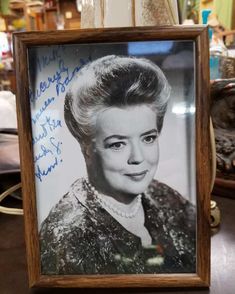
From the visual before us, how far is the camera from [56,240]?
14.1 inches

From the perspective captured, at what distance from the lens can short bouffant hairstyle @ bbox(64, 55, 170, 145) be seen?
341 millimetres

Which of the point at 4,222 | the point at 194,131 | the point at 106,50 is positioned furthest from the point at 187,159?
the point at 4,222

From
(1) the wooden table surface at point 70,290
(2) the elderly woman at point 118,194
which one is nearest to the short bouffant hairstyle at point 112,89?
(2) the elderly woman at point 118,194

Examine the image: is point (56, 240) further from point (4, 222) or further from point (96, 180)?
point (4, 222)

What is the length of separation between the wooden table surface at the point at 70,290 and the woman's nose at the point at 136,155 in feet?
0.44

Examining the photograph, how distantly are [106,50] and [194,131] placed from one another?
121mm

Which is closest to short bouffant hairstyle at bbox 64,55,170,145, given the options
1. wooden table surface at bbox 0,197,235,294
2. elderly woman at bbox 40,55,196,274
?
elderly woman at bbox 40,55,196,274

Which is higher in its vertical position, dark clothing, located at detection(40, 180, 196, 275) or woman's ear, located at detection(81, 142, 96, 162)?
woman's ear, located at detection(81, 142, 96, 162)
